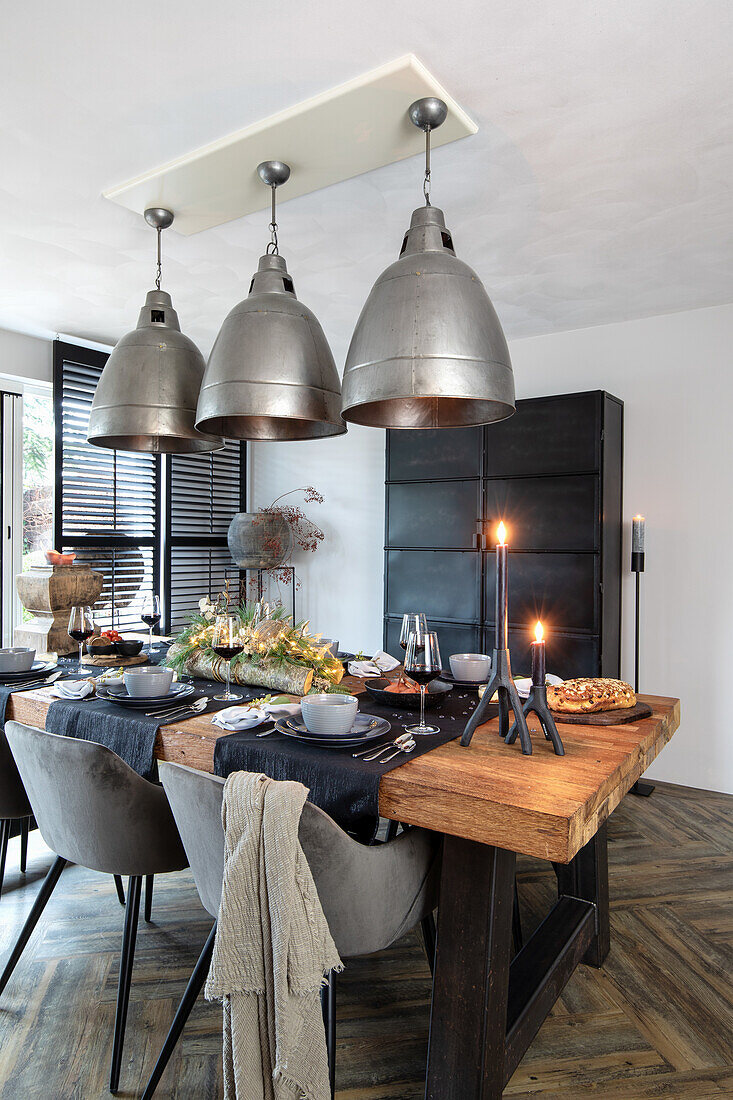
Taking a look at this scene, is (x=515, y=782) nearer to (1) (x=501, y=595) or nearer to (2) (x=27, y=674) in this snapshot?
(1) (x=501, y=595)

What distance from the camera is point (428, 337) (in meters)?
1.57

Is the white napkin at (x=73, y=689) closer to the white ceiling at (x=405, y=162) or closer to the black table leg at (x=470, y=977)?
the black table leg at (x=470, y=977)

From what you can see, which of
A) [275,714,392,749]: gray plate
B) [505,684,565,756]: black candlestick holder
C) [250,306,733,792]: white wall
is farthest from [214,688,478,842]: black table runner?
[250,306,733,792]: white wall

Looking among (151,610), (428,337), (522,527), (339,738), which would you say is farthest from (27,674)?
(522,527)

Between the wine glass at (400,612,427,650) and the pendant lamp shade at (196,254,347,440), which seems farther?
the pendant lamp shade at (196,254,347,440)

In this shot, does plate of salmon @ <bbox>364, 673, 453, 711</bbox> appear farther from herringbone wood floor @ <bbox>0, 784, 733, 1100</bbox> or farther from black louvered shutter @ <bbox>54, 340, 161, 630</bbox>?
black louvered shutter @ <bbox>54, 340, 161, 630</bbox>

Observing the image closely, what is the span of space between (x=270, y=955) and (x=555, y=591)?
106 inches

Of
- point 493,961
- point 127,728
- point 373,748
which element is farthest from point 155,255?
point 493,961

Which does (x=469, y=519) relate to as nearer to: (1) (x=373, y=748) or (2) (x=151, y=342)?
(2) (x=151, y=342)

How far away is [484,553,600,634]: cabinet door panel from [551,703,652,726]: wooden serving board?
177 cm

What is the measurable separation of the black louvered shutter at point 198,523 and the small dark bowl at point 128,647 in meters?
2.09

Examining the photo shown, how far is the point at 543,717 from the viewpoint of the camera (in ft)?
5.14

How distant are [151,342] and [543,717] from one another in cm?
167

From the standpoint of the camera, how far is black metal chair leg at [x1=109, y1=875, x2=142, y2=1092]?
1594 mm
